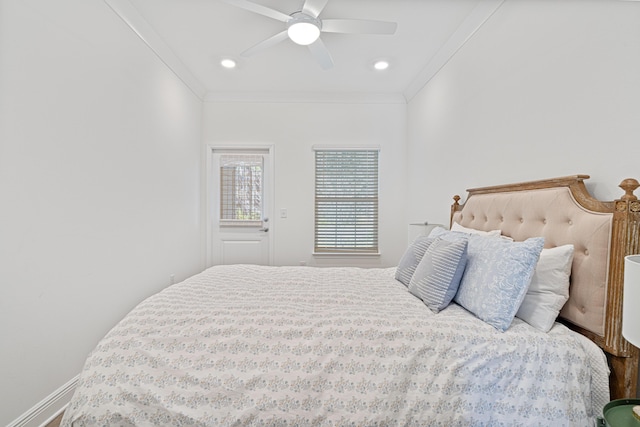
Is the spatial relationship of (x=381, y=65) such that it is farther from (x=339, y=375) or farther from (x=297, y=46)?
(x=339, y=375)

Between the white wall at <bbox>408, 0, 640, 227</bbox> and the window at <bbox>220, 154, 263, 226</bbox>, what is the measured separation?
7.78 feet

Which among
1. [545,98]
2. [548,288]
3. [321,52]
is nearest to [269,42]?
[321,52]

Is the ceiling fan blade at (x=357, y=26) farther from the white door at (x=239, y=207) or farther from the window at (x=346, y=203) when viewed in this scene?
the white door at (x=239, y=207)

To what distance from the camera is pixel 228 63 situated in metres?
2.91

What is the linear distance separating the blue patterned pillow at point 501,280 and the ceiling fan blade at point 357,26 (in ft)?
5.16

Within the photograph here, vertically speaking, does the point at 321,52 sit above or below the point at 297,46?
below

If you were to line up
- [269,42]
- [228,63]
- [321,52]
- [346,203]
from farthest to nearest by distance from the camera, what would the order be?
[346,203]
[228,63]
[321,52]
[269,42]

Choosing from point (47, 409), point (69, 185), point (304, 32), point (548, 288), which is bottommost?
point (47, 409)

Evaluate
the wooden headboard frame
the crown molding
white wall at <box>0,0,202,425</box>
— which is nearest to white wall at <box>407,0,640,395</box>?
the wooden headboard frame

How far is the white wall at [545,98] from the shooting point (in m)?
1.22

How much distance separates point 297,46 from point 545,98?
2.05 meters

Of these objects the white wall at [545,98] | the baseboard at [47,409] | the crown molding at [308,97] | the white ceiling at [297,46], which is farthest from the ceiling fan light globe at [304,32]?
the baseboard at [47,409]

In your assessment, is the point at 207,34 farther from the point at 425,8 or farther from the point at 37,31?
the point at 425,8

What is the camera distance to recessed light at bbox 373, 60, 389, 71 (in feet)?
9.36
